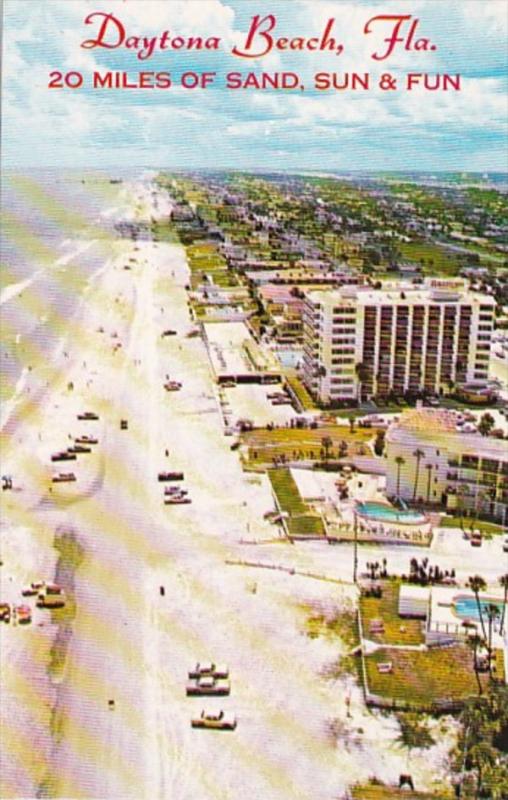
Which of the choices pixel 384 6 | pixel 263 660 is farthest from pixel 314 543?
pixel 384 6

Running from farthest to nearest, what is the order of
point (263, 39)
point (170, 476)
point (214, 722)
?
point (170, 476), point (214, 722), point (263, 39)

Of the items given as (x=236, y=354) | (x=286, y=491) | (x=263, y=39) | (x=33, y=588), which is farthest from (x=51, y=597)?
(x=263, y=39)

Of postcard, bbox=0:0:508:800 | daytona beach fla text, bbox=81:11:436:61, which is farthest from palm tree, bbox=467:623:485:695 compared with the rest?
daytona beach fla text, bbox=81:11:436:61

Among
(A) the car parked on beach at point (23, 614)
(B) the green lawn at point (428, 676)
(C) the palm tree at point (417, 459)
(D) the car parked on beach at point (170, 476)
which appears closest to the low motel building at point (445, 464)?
(C) the palm tree at point (417, 459)

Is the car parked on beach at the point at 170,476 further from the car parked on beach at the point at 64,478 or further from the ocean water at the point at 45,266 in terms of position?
the ocean water at the point at 45,266

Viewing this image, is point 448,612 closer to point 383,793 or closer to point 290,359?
point 383,793

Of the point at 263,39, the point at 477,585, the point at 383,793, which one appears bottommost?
the point at 383,793
